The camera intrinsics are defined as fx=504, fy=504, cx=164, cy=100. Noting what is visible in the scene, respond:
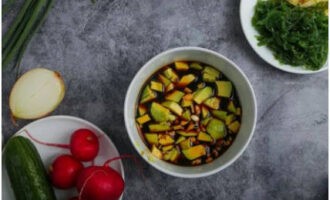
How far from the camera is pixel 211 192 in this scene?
51.8 inches

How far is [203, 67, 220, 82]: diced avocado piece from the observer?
1240 mm

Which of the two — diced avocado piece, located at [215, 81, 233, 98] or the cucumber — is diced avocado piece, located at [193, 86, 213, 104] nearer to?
diced avocado piece, located at [215, 81, 233, 98]

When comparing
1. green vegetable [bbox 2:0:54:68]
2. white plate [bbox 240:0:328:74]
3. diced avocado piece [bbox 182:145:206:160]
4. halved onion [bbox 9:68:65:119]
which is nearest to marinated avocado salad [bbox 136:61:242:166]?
diced avocado piece [bbox 182:145:206:160]

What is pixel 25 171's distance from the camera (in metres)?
1.20

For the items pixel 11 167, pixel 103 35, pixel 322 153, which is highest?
pixel 103 35

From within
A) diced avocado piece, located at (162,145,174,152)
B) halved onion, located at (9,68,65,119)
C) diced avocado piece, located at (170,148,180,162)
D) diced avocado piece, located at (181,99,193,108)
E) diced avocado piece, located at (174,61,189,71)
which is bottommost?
diced avocado piece, located at (170,148,180,162)

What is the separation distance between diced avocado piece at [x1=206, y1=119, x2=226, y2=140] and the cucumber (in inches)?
16.6

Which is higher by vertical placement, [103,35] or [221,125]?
[103,35]

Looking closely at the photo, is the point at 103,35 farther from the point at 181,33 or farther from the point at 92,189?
the point at 92,189

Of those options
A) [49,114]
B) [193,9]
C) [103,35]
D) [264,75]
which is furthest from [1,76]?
[264,75]

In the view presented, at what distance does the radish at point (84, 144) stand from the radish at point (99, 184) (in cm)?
4

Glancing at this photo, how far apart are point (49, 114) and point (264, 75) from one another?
568 millimetres

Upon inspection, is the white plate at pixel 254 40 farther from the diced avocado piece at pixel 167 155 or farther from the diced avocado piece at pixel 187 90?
the diced avocado piece at pixel 167 155

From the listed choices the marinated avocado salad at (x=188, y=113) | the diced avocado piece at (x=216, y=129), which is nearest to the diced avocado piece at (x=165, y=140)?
the marinated avocado salad at (x=188, y=113)
